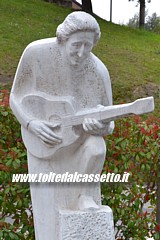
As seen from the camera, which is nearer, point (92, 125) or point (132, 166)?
point (92, 125)

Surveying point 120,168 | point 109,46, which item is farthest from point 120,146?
point 109,46

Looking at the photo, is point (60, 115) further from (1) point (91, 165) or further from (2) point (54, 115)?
(1) point (91, 165)

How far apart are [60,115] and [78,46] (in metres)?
0.41

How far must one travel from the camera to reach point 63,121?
2764 millimetres

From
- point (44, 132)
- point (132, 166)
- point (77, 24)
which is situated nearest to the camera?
point (77, 24)

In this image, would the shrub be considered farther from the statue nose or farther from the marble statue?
the statue nose

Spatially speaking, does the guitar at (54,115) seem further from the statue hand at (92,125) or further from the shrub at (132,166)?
the shrub at (132,166)

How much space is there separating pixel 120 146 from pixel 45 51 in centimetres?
142

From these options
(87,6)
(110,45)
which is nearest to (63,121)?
(110,45)

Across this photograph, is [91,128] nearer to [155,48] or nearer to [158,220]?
[158,220]

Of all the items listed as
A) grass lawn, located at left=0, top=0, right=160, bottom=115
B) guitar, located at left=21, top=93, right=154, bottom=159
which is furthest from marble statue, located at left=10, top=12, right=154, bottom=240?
grass lawn, located at left=0, top=0, right=160, bottom=115

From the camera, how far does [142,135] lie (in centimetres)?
407

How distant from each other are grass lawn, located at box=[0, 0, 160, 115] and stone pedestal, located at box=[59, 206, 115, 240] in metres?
6.33

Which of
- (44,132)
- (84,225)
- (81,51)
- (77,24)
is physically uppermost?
(77,24)
